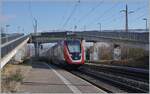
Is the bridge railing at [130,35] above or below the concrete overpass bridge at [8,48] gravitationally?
above

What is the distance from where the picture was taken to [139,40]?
7100 centimetres

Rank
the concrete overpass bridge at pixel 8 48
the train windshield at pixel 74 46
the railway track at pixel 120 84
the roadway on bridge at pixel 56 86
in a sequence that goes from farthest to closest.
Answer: the train windshield at pixel 74 46
the concrete overpass bridge at pixel 8 48
the railway track at pixel 120 84
the roadway on bridge at pixel 56 86

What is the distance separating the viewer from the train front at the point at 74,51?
44.4 metres

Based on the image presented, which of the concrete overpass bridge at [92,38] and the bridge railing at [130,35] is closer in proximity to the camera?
the concrete overpass bridge at [92,38]

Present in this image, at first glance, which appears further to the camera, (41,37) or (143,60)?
(41,37)

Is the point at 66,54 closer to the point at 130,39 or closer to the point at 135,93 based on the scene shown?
the point at 135,93

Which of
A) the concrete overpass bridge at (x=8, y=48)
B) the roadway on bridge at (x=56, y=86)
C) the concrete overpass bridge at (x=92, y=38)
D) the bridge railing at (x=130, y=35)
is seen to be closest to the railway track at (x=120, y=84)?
the roadway on bridge at (x=56, y=86)

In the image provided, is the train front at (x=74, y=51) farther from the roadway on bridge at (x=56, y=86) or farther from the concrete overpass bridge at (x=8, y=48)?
the roadway on bridge at (x=56, y=86)

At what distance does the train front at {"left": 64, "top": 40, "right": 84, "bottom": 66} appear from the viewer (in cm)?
4444

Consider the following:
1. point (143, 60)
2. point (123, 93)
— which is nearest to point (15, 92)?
point (123, 93)

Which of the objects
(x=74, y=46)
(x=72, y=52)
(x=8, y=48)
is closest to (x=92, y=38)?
(x=74, y=46)

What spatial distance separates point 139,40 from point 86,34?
36712 mm

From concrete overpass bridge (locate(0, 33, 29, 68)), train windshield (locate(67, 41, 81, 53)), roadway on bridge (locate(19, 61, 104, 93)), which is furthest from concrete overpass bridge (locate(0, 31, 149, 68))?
roadway on bridge (locate(19, 61, 104, 93))

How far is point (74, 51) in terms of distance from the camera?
1762 inches
